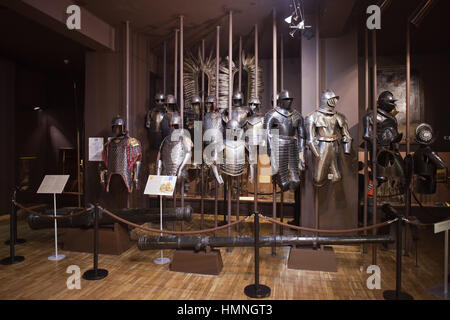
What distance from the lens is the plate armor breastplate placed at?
453 cm

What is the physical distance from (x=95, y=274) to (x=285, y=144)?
275 cm

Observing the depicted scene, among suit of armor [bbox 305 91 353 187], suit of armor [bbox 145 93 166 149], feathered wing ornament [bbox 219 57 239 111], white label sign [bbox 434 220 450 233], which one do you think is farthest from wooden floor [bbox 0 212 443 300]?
feathered wing ornament [bbox 219 57 239 111]

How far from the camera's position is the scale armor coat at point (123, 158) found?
4566 mm

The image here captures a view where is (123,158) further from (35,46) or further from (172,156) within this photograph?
(35,46)

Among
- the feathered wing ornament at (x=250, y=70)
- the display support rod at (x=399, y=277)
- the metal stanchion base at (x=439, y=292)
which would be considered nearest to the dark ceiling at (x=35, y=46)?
the feathered wing ornament at (x=250, y=70)

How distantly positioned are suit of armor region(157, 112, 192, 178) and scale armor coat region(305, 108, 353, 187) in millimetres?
1726

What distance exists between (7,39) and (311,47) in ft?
18.1

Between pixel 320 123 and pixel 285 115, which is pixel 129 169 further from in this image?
pixel 320 123

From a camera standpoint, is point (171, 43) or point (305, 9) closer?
point (305, 9)

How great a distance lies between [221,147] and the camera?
172 inches

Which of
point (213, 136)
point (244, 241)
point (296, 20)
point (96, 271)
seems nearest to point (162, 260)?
point (96, 271)

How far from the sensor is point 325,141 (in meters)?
4.12

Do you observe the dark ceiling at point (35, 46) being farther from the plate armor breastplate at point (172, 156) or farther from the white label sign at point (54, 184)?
the plate armor breastplate at point (172, 156)
